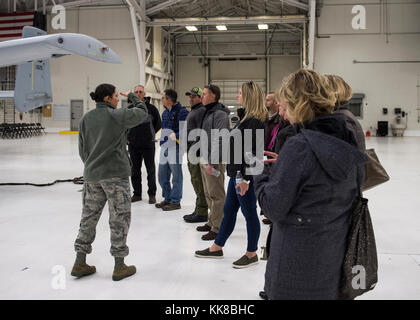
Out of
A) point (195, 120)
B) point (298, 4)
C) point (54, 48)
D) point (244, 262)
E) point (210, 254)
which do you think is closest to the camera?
point (244, 262)

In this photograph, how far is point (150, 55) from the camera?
76.4 ft

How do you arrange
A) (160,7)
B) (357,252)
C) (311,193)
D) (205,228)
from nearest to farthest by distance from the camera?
(311,193), (357,252), (205,228), (160,7)

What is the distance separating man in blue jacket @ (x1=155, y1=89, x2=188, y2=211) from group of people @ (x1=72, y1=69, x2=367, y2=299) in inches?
0.6

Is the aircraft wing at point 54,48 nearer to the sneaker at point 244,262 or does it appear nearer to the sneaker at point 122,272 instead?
the sneaker at point 122,272

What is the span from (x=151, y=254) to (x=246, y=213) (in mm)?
1081

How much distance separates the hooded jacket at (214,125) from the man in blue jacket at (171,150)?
49.1 inches

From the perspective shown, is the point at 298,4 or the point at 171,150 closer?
the point at 171,150

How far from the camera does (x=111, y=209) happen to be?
3.14m

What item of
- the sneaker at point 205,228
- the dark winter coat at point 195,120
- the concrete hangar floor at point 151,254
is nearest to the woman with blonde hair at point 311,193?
the concrete hangar floor at point 151,254

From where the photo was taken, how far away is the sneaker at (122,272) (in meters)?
3.16

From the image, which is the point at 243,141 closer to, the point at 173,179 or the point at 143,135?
the point at 173,179

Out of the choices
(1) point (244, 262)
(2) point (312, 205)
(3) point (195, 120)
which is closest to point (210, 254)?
(1) point (244, 262)

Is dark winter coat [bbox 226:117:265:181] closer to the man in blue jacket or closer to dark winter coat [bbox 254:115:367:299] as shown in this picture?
dark winter coat [bbox 254:115:367:299]

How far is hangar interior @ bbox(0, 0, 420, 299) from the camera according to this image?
174 inches
